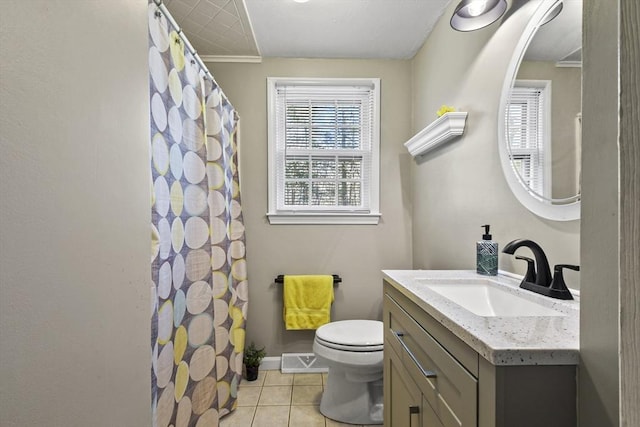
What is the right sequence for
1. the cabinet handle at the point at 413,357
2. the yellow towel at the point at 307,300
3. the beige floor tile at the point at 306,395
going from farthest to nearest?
the yellow towel at the point at 307,300
the beige floor tile at the point at 306,395
the cabinet handle at the point at 413,357

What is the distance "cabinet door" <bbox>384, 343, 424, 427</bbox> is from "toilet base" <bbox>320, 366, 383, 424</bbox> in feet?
1.17

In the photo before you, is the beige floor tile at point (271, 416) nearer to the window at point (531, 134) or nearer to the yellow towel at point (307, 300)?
the yellow towel at point (307, 300)

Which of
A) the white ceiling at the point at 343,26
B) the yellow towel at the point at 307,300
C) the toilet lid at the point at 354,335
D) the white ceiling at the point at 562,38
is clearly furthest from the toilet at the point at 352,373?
the white ceiling at the point at 343,26

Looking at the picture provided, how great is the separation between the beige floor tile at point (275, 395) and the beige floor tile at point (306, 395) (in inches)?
1.6

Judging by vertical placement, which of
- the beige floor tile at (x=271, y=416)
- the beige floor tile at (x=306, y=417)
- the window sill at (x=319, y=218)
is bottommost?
the beige floor tile at (x=271, y=416)

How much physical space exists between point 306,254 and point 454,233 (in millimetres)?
1093

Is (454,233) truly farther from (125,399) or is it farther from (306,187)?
(125,399)

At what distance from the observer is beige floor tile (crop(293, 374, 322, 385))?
86.7 inches

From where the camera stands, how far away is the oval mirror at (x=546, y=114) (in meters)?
1.02

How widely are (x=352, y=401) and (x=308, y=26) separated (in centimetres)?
231

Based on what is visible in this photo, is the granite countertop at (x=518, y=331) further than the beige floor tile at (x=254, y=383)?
No

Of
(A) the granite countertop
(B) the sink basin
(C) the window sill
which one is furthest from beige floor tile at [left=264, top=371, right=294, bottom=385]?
(A) the granite countertop

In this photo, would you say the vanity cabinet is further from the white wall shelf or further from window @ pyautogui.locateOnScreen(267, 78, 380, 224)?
window @ pyautogui.locateOnScreen(267, 78, 380, 224)

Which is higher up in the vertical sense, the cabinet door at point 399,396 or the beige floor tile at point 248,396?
the cabinet door at point 399,396
